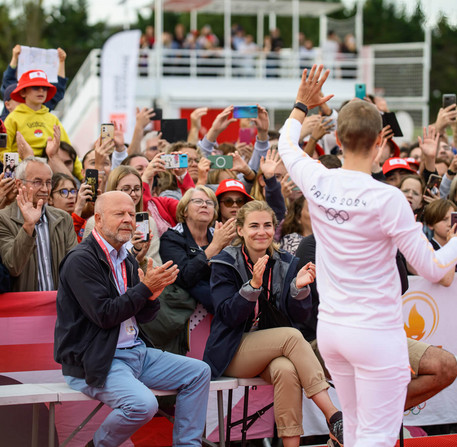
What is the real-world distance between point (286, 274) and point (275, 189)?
148cm

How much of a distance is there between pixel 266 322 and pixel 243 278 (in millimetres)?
379

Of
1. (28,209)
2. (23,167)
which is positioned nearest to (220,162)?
(23,167)

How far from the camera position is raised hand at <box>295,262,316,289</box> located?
17.1 feet

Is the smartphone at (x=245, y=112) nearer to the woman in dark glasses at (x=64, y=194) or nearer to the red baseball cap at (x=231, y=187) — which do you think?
the red baseball cap at (x=231, y=187)

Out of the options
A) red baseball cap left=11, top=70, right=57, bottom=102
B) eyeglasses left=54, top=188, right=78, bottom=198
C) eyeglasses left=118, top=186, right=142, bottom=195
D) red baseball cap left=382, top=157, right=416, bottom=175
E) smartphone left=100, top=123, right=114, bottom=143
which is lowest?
eyeglasses left=54, top=188, right=78, bottom=198

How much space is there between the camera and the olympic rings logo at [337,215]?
12.4 ft

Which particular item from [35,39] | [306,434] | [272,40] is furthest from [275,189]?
[35,39]

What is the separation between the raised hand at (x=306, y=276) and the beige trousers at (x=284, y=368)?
40 centimetres

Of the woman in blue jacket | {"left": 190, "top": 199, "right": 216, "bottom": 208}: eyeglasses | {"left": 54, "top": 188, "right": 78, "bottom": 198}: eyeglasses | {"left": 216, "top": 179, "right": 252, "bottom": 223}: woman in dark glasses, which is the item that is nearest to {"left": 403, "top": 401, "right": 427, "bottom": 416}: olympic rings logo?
the woman in blue jacket

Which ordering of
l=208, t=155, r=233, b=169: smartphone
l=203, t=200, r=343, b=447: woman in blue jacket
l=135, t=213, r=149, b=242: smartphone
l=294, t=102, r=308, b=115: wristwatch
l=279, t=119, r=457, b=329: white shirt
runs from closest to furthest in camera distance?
l=279, t=119, r=457, b=329: white shirt → l=294, t=102, r=308, b=115: wristwatch → l=203, t=200, r=343, b=447: woman in blue jacket → l=135, t=213, r=149, b=242: smartphone → l=208, t=155, r=233, b=169: smartphone

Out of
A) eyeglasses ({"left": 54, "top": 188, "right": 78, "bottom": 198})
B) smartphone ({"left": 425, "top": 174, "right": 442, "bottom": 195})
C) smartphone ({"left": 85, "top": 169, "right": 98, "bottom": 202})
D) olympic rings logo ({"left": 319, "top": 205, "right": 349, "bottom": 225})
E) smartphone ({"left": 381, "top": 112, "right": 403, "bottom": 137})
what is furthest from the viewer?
smartphone ({"left": 381, "top": 112, "right": 403, "bottom": 137})

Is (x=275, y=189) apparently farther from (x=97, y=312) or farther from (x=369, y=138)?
(x=369, y=138)

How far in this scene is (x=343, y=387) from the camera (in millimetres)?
3904

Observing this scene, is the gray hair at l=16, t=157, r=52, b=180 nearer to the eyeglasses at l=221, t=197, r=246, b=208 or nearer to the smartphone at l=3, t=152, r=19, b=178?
the smartphone at l=3, t=152, r=19, b=178
